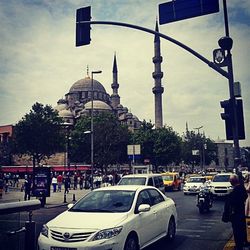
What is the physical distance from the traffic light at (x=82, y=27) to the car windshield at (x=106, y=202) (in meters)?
4.48

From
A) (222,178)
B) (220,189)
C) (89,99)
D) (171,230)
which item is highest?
(89,99)

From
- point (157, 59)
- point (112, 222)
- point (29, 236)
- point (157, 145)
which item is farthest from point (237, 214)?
point (157, 59)

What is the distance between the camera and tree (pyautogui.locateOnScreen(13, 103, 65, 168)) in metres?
43.9

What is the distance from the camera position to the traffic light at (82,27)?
935 cm

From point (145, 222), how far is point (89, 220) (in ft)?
4.77

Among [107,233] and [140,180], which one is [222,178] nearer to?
[140,180]

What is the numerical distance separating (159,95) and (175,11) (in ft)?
194

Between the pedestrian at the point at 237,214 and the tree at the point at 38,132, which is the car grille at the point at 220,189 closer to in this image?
the pedestrian at the point at 237,214

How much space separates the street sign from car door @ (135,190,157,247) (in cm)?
480

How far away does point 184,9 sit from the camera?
873 centimetres

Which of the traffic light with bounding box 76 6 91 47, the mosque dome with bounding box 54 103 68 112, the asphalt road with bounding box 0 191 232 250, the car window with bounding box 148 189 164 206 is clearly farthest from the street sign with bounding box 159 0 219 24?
the mosque dome with bounding box 54 103 68 112

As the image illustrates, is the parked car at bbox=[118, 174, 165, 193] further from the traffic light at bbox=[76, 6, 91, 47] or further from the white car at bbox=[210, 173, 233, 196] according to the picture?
the traffic light at bbox=[76, 6, 91, 47]

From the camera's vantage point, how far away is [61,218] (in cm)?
648

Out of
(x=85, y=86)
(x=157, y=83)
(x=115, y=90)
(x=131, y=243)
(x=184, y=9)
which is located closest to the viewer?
(x=131, y=243)
